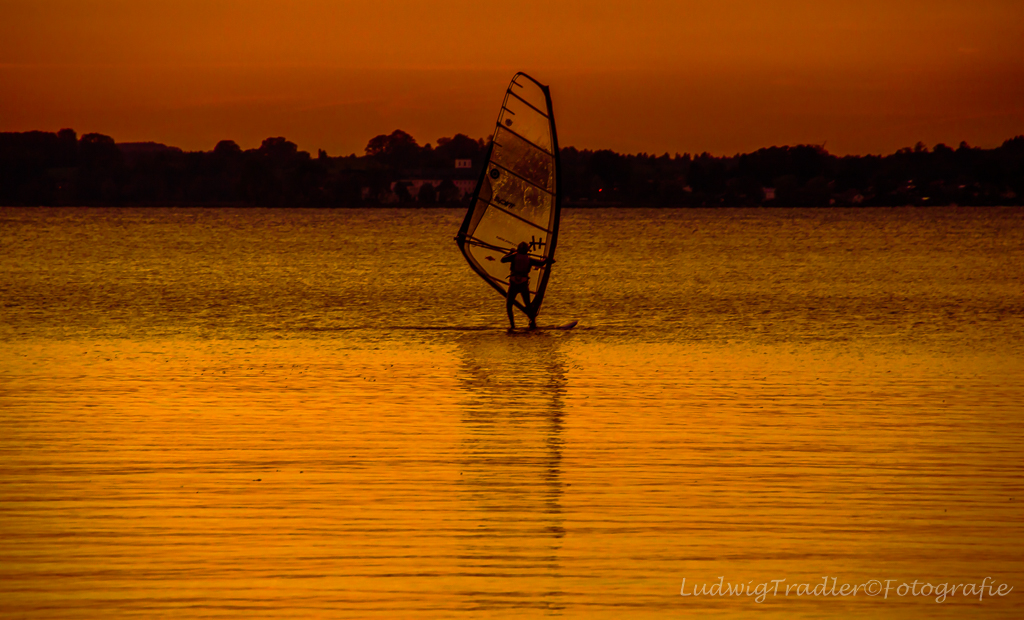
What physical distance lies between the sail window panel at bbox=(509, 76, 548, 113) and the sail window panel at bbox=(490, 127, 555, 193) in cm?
80

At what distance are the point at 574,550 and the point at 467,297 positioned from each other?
29.5 m

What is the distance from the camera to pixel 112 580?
742 centimetres

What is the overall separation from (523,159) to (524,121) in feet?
2.67

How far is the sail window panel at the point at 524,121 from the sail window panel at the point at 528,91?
4.9 inches

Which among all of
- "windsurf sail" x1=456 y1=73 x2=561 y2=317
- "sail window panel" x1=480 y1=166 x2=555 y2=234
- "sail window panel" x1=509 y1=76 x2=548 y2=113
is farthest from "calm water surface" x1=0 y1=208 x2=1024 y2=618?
"sail window panel" x1=509 y1=76 x2=548 y2=113

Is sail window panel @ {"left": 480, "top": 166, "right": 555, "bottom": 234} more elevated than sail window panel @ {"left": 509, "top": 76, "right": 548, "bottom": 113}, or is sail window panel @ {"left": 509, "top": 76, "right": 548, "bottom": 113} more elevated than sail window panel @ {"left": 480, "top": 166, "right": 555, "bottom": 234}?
sail window panel @ {"left": 509, "top": 76, "right": 548, "bottom": 113}

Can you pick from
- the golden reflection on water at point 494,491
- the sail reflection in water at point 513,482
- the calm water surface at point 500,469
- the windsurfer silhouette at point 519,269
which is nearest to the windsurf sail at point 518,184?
the windsurfer silhouette at point 519,269

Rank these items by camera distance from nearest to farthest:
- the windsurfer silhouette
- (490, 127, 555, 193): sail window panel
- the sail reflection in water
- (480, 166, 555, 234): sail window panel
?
the sail reflection in water, the windsurfer silhouette, (480, 166, 555, 234): sail window panel, (490, 127, 555, 193): sail window panel

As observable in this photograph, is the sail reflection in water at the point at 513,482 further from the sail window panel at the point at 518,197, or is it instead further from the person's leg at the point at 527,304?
the sail window panel at the point at 518,197

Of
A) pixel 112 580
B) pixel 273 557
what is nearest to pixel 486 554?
pixel 273 557

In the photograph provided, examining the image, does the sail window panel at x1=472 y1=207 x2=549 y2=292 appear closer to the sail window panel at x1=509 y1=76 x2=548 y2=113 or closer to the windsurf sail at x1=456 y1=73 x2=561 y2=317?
the windsurf sail at x1=456 y1=73 x2=561 y2=317

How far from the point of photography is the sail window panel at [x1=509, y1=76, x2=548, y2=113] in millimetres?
25641

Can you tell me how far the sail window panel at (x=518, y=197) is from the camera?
2570 cm

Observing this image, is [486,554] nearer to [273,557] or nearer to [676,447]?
[273,557]
